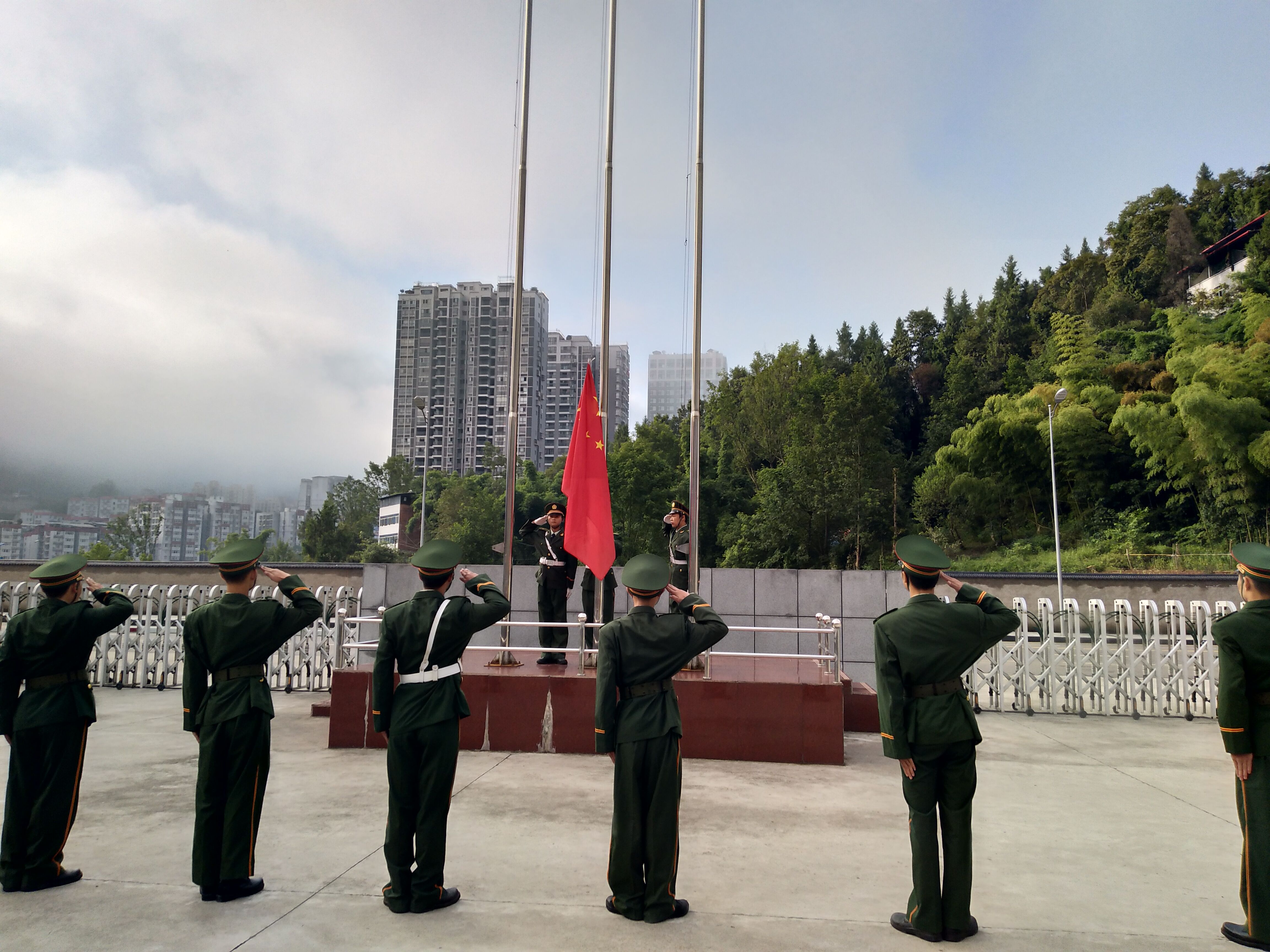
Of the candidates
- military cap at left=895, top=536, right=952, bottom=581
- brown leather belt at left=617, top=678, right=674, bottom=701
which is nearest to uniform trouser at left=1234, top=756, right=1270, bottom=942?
military cap at left=895, top=536, right=952, bottom=581

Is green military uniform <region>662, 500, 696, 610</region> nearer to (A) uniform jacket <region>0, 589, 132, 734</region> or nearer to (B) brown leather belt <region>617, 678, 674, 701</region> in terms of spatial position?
(B) brown leather belt <region>617, 678, 674, 701</region>

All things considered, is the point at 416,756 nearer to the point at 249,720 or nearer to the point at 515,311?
the point at 249,720

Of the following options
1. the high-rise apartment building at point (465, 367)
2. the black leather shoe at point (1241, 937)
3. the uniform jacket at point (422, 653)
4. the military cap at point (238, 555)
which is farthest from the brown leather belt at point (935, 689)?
the high-rise apartment building at point (465, 367)

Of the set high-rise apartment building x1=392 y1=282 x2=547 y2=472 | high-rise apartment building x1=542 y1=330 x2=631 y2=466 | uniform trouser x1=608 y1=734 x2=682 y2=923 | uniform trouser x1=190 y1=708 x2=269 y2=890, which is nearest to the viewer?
uniform trouser x1=608 y1=734 x2=682 y2=923

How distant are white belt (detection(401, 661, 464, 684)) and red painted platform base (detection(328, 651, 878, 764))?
3247mm

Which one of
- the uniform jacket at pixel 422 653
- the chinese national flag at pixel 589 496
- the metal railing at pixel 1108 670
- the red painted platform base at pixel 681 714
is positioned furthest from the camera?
the metal railing at pixel 1108 670

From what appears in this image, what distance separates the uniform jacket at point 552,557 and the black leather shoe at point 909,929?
5.03 metres

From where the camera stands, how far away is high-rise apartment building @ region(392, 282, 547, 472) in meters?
78.2

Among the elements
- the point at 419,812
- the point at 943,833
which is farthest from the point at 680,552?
the point at 943,833

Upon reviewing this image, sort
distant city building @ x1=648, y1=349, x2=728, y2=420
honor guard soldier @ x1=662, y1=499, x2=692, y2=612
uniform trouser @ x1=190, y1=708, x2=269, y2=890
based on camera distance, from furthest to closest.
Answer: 1. distant city building @ x1=648, y1=349, x2=728, y2=420
2. honor guard soldier @ x1=662, y1=499, x2=692, y2=612
3. uniform trouser @ x1=190, y1=708, x2=269, y2=890

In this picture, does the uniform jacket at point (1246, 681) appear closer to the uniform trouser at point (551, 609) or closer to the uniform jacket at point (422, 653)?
the uniform jacket at point (422, 653)

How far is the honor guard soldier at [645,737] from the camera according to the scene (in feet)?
11.9

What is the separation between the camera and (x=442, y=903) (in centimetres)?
372

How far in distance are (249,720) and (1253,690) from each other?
4.40 m
